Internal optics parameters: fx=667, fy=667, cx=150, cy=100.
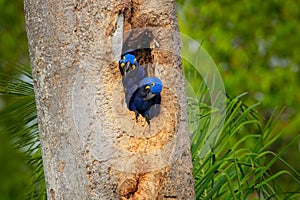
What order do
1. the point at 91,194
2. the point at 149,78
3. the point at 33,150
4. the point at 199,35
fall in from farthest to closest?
the point at 199,35 < the point at 33,150 < the point at 149,78 < the point at 91,194

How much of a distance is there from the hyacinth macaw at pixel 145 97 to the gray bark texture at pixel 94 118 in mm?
17

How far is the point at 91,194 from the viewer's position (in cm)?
144

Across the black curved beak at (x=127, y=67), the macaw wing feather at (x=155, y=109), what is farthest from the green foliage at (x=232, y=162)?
the black curved beak at (x=127, y=67)

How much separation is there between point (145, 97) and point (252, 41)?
4166mm

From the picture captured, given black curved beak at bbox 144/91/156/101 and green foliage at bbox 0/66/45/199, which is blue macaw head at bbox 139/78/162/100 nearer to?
black curved beak at bbox 144/91/156/101

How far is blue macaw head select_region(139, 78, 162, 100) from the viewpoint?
A: 1516mm

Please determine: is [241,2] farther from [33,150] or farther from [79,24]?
[79,24]

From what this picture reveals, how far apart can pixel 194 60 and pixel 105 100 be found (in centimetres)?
83

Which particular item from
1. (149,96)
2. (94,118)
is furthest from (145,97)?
(94,118)

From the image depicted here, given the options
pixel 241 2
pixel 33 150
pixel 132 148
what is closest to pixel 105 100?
pixel 132 148

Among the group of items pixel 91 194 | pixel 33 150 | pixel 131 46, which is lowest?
pixel 91 194

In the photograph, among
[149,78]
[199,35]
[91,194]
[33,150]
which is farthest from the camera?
[199,35]

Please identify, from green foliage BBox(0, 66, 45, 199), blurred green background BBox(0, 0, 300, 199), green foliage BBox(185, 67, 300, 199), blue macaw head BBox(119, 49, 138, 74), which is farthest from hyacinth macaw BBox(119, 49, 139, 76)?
blurred green background BBox(0, 0, 300, 199)

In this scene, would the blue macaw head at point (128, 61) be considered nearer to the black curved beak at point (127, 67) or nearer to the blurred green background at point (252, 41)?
the black curved beak at point (127, 67)
